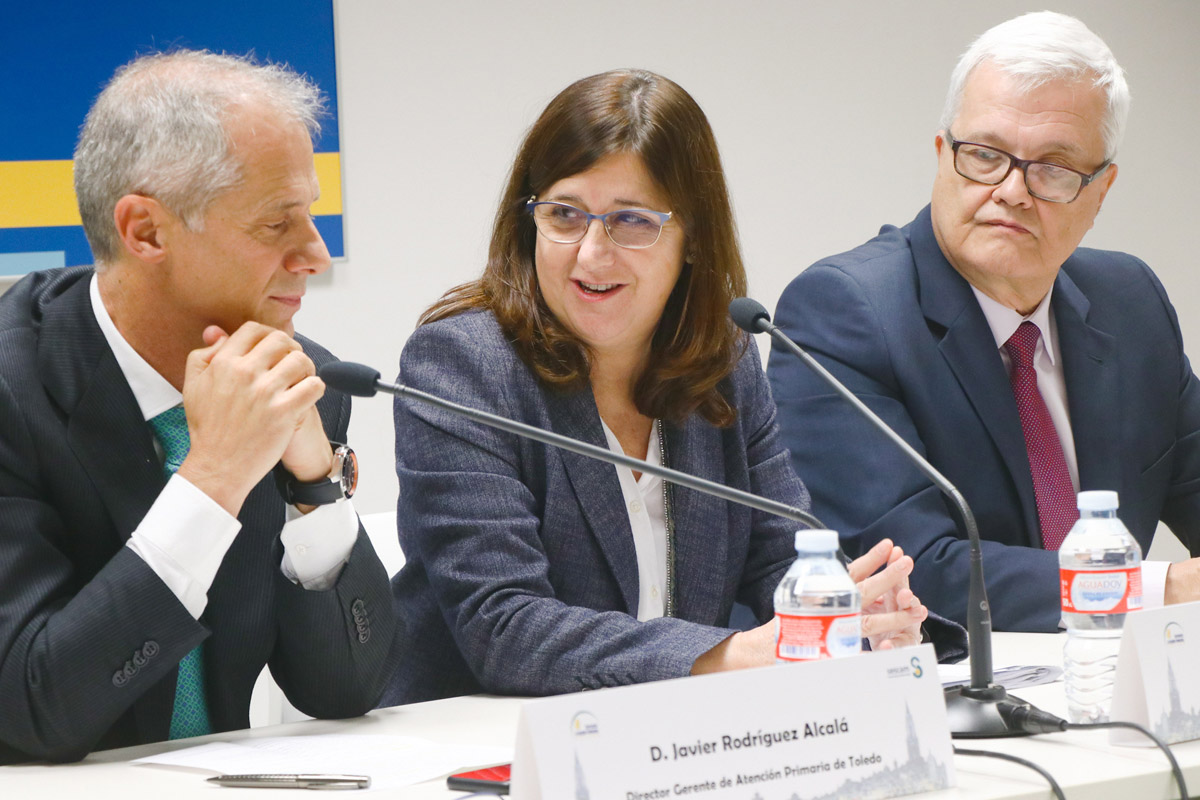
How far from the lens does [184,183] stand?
153cm

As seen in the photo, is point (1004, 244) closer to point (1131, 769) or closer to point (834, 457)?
point (834, 457)

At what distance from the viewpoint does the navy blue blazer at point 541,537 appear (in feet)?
5.17

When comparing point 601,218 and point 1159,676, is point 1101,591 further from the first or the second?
point 601,218

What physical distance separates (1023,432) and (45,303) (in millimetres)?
1562

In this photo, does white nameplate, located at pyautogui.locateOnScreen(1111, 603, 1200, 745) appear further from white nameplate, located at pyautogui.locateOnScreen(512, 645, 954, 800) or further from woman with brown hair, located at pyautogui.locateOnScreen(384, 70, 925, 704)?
woman with brown hair, located at pyautogui.locateOnScreen(384, 70, 925, 704)

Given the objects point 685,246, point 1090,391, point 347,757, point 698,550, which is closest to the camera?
point 347,757

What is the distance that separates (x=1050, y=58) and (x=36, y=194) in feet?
7.07

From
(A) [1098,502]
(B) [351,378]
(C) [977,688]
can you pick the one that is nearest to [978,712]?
(C) [977,688]

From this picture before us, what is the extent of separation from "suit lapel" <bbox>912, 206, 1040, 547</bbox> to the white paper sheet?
1178 mm

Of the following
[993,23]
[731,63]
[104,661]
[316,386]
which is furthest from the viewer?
[993,23]

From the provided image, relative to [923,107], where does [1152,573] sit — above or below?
below

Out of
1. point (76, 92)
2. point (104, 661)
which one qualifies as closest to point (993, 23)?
point (76, 92)

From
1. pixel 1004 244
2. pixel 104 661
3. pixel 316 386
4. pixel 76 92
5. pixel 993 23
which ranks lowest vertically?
pixel 104 661

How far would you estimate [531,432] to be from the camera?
137 cm
